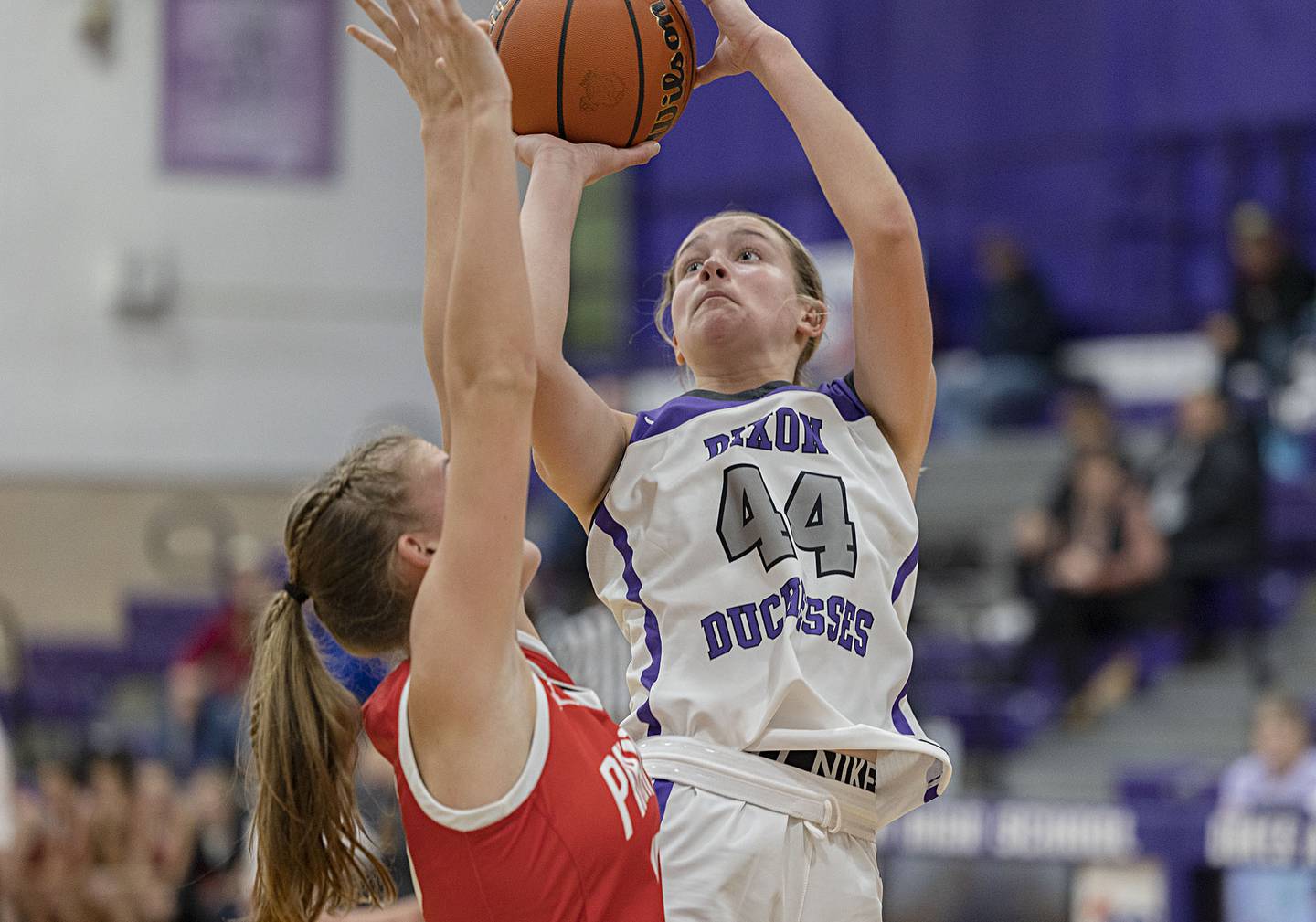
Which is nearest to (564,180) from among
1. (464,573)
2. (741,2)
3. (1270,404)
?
(741,2)

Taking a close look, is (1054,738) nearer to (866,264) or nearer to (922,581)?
(922,581)

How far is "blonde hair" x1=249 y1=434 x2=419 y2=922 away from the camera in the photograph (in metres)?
2.36

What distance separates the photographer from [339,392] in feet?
50.2

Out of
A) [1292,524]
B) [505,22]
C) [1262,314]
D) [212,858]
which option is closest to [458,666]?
[505,22]

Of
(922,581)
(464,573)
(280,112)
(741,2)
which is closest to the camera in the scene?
(464,573)

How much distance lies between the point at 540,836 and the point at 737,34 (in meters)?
1.32

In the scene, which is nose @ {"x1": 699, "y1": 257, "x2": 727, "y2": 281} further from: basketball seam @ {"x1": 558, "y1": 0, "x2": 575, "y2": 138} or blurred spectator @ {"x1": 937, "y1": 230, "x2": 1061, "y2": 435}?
blurred spectator @ {"x1": 937, "y1": 230, "x2": 1061, "y2": 435}

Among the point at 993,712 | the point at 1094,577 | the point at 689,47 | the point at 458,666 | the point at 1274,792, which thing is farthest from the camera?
the point at 993,712

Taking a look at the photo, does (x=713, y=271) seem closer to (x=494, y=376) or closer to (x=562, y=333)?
(x=562, y=333)

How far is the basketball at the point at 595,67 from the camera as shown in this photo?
9.11 ft

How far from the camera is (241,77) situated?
576 inches

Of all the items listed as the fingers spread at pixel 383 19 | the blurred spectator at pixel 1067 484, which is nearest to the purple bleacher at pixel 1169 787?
the blurred spectator at pixel 1067 484

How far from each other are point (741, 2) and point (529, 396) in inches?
40.4

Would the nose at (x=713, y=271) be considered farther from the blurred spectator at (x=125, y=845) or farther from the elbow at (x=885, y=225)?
the blurred spectator at (x=125, y=845)
